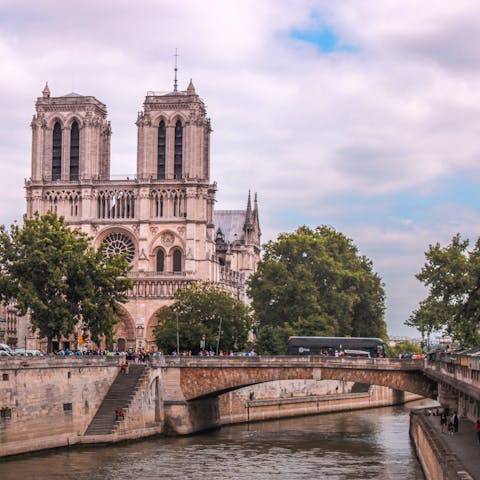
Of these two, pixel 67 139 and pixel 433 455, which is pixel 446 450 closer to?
pixel 433 455

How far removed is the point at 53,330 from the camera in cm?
8081

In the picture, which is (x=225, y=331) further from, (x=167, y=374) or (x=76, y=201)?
(x=76, y=201)

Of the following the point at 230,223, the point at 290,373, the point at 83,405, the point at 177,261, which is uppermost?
the point at 230,223

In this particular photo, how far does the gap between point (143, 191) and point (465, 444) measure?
88.7m

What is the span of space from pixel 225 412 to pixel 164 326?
23.9 m

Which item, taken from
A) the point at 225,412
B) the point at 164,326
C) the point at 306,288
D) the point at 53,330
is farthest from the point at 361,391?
the point at 53,330

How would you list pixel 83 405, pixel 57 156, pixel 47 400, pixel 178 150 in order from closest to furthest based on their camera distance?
1. pixel 47 400
2. pixel 83 405
3. pixel 178 150
4. pixel 57 156

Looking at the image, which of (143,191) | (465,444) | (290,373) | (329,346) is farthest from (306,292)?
(465,444)

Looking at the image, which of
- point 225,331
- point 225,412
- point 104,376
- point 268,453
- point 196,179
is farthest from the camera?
point 196,179

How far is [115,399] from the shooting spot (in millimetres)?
67500

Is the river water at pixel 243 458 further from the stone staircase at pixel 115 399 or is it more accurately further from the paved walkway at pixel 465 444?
the paved walkway at pixel 465 444

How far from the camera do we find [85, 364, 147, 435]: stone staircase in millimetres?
64250

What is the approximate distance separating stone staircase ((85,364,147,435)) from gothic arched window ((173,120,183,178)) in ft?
207

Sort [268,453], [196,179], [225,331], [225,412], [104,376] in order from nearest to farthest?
[268,453]
[104,376]
[225,412]
[225,331]
[196,179]
